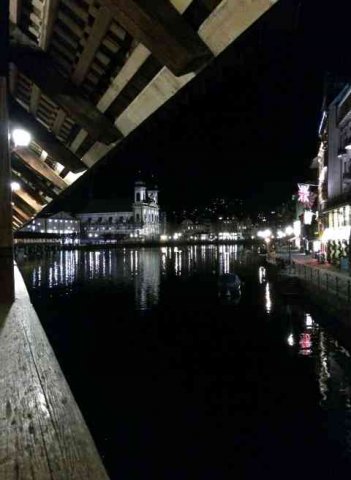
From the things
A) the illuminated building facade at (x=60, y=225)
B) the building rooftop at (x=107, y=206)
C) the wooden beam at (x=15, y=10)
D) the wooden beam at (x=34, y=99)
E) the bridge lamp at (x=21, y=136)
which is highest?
the building rooftop at (x=107, y=206)

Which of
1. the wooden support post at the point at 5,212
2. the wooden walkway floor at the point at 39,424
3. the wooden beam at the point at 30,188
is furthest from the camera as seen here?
the wooden beam at the point at 30,188

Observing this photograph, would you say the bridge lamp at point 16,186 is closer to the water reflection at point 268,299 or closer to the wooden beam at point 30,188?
the wooden beam at point 30,188

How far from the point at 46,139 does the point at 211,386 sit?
384 inches

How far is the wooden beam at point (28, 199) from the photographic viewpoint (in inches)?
605

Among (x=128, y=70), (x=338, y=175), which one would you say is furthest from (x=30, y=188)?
(x=338, y=175)

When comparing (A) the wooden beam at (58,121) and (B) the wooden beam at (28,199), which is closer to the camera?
(A) the wooden beam at (58,121)

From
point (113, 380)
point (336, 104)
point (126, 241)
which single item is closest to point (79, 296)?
point (113, 380)

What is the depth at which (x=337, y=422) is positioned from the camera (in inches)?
440

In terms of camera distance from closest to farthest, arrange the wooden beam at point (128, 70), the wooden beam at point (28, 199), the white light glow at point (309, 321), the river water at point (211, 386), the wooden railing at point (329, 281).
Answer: the wooden beam at point (128, 70), the river water at point (211, 386), the wooden beam at point (28, 199), the wooden railing at point (329, 281), the white light glow at point (309, 321)

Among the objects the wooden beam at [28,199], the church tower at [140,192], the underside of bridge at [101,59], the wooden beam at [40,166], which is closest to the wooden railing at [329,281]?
the wooden beam at [28,199]

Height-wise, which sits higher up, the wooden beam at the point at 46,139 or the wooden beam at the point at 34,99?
the wooden beam at the point at 34,99

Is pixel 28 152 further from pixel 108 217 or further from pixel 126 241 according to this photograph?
pixel 108 217

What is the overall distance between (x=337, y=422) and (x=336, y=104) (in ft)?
91.6

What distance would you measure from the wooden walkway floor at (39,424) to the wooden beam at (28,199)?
11.2m
